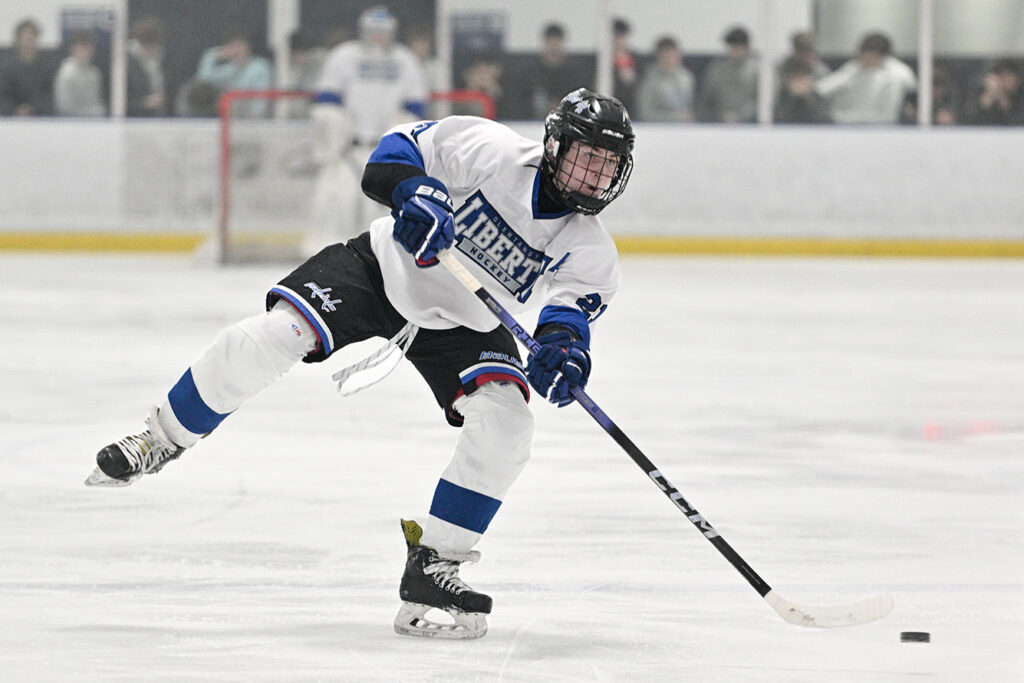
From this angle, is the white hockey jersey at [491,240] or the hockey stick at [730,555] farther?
the white hockey jersey at [491,240]

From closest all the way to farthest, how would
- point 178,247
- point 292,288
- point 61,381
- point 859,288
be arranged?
point 292,288 < point 61,381 < point 859,288 < point 178,247

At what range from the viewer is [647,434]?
4477 millimetres

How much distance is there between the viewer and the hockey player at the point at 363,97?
1012 centimetres

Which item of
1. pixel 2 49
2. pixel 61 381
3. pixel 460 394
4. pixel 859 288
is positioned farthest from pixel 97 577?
pixel 2 49

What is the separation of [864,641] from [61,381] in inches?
130

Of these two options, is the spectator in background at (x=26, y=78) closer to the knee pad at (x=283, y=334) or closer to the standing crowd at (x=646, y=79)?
the standing crowd at (x=646, y=79)

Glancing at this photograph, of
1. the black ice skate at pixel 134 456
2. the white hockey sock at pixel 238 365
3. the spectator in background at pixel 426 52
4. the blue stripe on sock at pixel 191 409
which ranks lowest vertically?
the black ice skate at pixel 134 456

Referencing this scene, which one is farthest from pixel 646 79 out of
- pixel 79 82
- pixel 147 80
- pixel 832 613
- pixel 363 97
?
pixel 832 613

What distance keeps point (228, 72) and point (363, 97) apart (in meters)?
1.30

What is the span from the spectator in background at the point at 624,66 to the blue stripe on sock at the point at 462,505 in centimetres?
876

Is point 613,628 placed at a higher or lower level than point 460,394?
lower

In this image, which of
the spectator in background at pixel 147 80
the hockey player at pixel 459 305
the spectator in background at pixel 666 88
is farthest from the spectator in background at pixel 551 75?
the hockey player at pixel 459 305

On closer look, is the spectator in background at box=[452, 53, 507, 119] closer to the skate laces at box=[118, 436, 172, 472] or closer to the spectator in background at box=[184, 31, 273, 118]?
the spectator in background at box=[184, 31, 273, 118]

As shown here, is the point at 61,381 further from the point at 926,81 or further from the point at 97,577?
the point at 926,81
